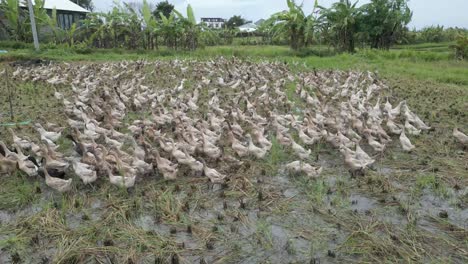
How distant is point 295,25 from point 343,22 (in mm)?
2563

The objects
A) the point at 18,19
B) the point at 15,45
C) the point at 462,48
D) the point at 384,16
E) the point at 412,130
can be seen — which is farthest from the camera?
the point at 18,19

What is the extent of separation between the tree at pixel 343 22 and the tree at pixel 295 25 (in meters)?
0.93

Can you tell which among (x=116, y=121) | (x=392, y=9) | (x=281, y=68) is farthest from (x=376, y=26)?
(x=116, y=121)

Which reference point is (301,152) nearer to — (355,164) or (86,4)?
(355,164)

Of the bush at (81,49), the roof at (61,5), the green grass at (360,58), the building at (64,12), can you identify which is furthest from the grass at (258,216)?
the roof at (61,5)

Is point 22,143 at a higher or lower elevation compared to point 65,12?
lower

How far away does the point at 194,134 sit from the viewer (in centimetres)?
592

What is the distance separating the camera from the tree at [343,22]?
20.6m

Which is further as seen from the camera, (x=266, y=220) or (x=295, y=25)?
(x=295, y=25)

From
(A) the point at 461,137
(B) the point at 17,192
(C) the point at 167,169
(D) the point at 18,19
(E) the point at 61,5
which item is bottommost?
(B) the point at 17,192

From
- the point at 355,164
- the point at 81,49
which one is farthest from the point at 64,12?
the point at 355,164

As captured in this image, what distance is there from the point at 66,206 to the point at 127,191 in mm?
677

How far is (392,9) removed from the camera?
67.8ft

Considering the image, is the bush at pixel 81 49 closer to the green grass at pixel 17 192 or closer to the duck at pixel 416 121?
the green grass at pixel 17 192
